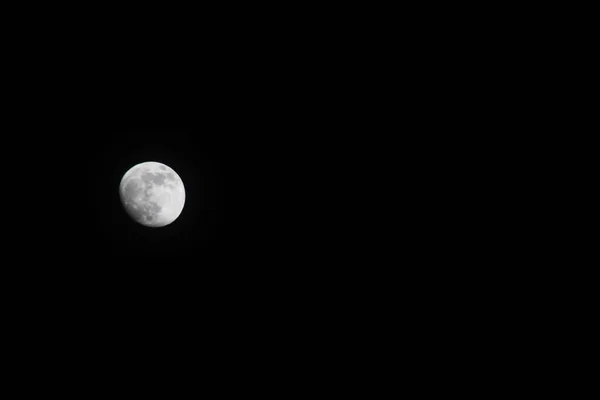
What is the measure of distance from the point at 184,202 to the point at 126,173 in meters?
0.67

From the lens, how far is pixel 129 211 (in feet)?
13.0

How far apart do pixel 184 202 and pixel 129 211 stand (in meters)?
0.56

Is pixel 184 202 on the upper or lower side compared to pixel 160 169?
lower

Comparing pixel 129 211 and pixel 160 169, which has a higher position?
pixel 160 169

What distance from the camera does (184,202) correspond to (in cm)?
419

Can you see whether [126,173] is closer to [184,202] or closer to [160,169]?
[160,169]

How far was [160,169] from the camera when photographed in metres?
4.04

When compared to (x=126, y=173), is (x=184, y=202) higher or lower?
lower

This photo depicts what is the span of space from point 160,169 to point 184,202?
1.42 ft

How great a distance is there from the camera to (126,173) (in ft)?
13.4

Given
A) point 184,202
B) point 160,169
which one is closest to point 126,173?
point 160,169
